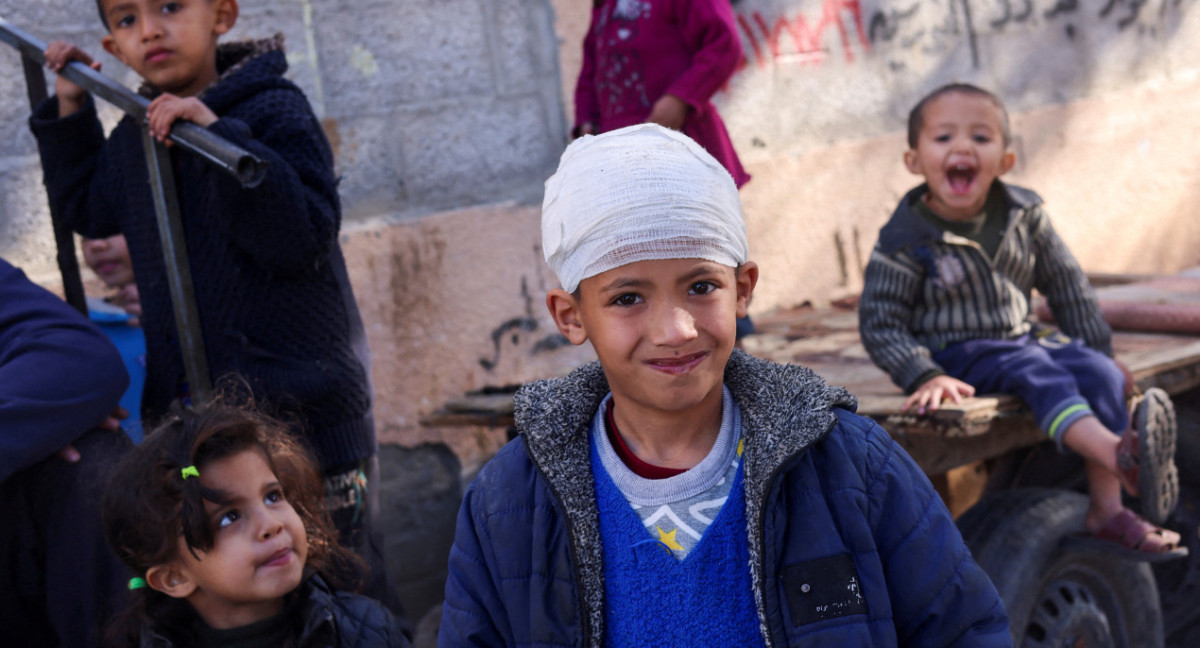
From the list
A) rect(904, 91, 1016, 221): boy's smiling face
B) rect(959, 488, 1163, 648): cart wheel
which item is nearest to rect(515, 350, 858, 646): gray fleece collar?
rect(959, 488, 1163, 648): cart wheel

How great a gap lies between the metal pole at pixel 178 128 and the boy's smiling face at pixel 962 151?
191 centimetres

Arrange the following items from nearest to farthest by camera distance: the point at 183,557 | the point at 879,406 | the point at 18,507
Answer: the point at 183,557, the point at 18,507, the point at 879,406

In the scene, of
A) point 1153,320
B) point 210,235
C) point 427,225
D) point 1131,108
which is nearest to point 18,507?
point 210,235

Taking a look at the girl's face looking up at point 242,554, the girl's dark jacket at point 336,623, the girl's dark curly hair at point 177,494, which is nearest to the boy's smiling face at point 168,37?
the girl's dark curly hair at point 177,494

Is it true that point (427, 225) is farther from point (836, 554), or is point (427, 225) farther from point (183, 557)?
point (836, 554)

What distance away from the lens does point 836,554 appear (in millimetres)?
1377

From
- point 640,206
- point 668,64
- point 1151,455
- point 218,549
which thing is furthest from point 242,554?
point 668,64

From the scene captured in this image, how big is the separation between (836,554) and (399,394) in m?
3.00

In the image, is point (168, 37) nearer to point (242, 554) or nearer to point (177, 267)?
point (177, 267)

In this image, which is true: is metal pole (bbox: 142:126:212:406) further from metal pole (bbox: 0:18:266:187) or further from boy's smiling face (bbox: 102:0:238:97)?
boy's smiling face (bbox: 102:0:238:97)

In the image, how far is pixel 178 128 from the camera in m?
2.07

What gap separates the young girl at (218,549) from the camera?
1.94 m

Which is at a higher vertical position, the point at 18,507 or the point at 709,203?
the point at 709,203

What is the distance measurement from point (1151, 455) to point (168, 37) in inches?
93.6
